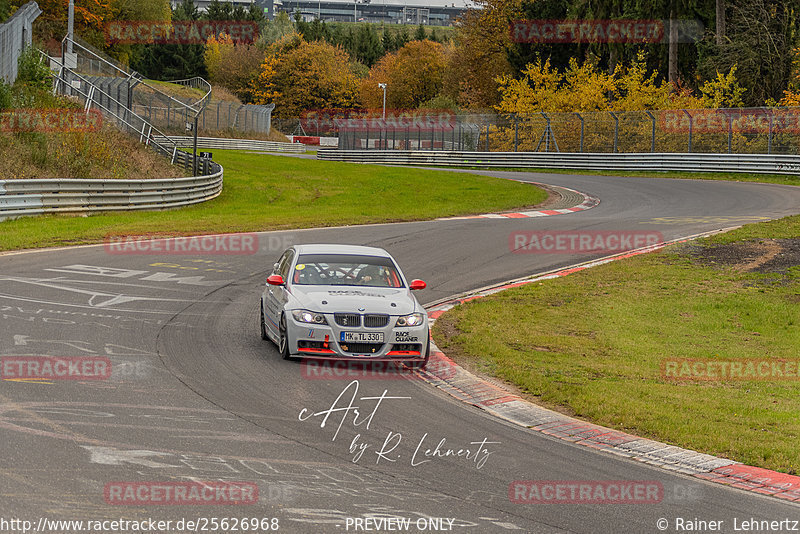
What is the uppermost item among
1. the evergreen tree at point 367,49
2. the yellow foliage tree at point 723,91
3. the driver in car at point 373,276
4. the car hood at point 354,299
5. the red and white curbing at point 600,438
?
the evergreen tree at point 367,49

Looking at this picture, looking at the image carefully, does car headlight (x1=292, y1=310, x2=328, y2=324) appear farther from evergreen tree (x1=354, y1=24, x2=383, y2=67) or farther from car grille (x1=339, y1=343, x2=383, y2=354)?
evergreen tree (x1=354, y1=24, x2=383, y2=67)

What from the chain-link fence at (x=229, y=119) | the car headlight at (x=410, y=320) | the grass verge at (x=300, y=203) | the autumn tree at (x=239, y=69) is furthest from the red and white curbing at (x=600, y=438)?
the autumn tree at (x=239, y=69)

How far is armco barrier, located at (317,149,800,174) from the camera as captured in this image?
141ft

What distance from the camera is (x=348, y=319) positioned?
11.0m

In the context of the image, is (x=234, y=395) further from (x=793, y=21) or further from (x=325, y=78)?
(x=325, y=78)

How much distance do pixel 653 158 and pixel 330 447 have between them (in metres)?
42.6

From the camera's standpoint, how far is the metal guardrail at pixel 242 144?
70125mm

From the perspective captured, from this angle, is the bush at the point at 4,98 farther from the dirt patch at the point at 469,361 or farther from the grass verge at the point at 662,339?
the dirt patch at the point at 469,361

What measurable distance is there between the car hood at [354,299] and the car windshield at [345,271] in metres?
0.26

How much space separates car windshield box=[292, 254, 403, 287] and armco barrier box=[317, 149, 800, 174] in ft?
113

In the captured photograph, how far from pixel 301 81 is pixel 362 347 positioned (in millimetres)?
103185

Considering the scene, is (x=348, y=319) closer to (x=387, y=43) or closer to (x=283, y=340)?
(x=283, y=340)

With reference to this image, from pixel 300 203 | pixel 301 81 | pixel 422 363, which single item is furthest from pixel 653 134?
pixel 301 81

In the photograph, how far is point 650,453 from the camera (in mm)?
8039
